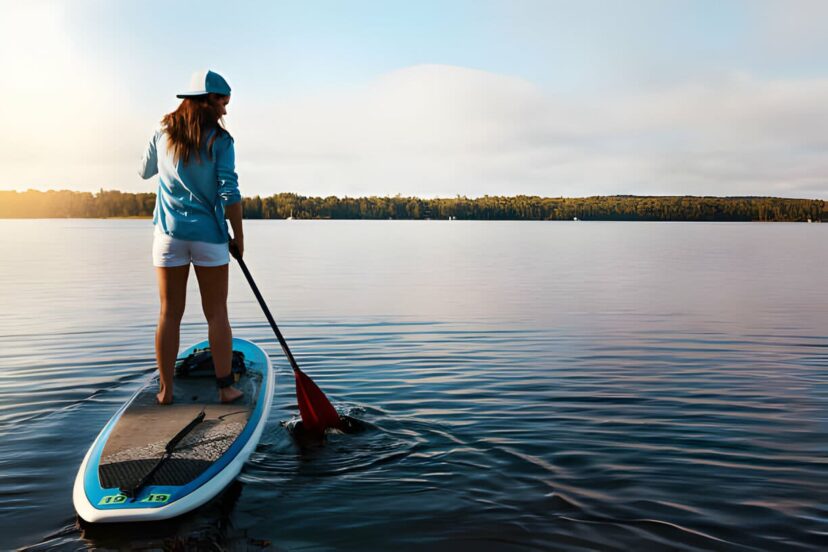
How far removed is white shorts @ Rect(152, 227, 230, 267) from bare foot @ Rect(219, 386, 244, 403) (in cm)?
135

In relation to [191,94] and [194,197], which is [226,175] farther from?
[191,94]

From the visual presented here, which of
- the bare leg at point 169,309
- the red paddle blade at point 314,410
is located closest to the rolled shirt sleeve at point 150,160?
the bare leg at point 169,309

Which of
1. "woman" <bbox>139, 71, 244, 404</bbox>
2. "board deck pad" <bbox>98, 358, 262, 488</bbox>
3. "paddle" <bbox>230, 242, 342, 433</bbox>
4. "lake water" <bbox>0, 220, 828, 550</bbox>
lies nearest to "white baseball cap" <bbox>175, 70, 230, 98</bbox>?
"woman" <bbox>139, 71, 244, 404</bbox>

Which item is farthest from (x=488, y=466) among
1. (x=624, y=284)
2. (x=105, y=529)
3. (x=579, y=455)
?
(x=624, y=284)

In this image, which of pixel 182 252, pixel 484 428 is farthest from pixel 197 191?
pixel 484 428

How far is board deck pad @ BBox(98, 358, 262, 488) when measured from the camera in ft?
17.4

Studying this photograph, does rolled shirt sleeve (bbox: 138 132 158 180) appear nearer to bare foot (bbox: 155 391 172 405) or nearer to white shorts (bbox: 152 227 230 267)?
white shorts (bbox: 152 227 230 267)

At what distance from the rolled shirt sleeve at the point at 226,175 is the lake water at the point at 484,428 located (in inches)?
95.0

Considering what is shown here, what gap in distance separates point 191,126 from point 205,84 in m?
0.37

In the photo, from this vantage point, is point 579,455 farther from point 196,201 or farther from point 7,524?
point 7,524

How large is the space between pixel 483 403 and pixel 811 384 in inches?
187

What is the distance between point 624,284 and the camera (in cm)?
2488

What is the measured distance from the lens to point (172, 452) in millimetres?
5539

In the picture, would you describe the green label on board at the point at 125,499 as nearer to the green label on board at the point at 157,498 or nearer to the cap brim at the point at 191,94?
the green label on board at the point at 157,498
